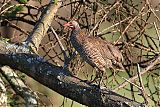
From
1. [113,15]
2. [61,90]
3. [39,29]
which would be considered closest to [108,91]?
[61,90]

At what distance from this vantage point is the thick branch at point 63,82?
94.5 inches

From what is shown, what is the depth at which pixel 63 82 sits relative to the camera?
103 inches

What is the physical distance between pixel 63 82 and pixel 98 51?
46cm

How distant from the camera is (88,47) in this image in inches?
119

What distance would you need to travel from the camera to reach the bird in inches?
116

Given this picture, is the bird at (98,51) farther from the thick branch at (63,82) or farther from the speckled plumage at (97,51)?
the thick branch at (63,82)

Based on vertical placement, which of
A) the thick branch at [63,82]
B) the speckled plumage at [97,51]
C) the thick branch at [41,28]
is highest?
the thick branch at [41,28]

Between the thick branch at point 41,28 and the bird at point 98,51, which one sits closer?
the bird at point 98,51

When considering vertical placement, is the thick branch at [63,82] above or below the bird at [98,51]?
below

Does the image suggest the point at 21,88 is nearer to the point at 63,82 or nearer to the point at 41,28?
the point at 63,82

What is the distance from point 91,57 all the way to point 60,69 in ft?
1.29

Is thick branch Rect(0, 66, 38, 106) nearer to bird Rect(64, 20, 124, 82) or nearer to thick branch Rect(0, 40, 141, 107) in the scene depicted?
thick branch Rect(0, 40, 141, 107)

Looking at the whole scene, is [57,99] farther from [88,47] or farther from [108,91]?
[108,91]

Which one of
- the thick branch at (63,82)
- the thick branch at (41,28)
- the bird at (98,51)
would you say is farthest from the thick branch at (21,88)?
the bird at (98,51)
